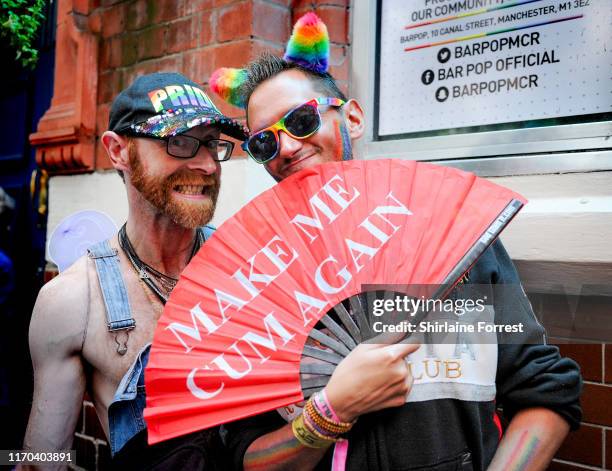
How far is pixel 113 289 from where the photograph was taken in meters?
1.81

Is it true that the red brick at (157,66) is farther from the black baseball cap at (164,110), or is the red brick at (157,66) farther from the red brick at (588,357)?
the red brick at (588,357)

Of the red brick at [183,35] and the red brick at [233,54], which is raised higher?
the red brick at [183,35]

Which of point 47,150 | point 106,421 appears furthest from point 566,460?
point 47,150

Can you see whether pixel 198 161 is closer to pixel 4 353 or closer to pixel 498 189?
pixel 498 189

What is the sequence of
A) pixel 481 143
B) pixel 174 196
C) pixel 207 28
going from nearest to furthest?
1. pixel 174 196
2. pixel 481 143
3. pixel 207 28

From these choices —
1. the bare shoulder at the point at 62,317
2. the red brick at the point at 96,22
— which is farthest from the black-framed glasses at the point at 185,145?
the red brick at the point at 96,22

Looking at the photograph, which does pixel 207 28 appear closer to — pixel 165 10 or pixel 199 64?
pixel 199 64

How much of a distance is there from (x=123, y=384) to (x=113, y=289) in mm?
320

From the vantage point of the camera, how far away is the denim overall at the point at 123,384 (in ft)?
5.36

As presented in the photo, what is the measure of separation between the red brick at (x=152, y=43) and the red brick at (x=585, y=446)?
2.58 m

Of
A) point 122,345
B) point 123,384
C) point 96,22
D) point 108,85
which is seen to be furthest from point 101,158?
point 123,384

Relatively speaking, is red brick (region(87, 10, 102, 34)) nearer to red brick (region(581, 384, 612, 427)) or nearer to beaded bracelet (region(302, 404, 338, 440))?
beaded bracelet (region(302, 404, 338, 440))

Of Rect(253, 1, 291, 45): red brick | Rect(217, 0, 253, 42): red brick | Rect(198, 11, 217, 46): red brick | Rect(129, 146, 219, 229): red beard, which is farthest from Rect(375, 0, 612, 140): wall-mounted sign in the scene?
Rect(129, 146, 219, 229): red beard

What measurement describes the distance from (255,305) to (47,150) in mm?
2746
